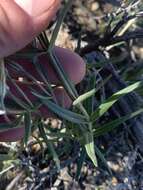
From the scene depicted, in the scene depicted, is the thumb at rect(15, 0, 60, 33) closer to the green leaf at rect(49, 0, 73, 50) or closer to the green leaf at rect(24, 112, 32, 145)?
the green leaf at rect(49, 0, 73, 50)

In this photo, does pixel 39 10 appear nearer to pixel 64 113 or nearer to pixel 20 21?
pixel 20 21

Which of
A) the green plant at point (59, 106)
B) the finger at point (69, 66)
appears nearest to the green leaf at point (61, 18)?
the green plant at point (59, 106)

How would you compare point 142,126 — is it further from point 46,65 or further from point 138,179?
point 46,65

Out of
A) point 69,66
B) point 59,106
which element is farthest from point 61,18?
point 69,66

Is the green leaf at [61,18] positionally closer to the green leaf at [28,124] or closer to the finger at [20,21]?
the finger at [20,21]

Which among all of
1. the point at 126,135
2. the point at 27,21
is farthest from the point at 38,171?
the point at 27,21

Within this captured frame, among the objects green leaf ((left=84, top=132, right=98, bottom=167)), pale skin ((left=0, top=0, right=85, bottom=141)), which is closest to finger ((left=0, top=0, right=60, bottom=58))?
pale skin ((left=0, top=0, right=85, bottom=141))

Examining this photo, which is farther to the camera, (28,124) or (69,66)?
(69,66)
